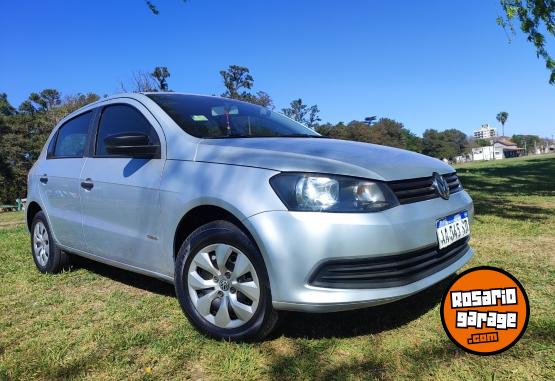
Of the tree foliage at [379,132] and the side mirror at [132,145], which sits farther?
the tree foliage at [379,132]

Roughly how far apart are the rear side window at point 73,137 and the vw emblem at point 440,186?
9.75ft

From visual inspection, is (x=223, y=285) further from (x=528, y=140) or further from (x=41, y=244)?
(x=528, y=140)

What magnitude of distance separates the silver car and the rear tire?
93 cm

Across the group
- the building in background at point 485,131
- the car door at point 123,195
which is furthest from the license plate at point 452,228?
the building in background at point 485,131

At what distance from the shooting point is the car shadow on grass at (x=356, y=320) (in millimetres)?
2873

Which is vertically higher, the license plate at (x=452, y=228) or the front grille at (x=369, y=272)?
the license plate at (x=452, y=228)

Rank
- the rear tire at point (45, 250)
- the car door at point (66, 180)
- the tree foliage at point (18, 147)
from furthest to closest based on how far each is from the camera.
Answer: the tree foliage at point (18, 147), the rear tire at point (45, 250), the car door at point (66, 180)

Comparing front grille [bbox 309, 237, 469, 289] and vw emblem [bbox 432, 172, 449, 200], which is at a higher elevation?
vw emblem [bbox 432, 172, 449, 200]

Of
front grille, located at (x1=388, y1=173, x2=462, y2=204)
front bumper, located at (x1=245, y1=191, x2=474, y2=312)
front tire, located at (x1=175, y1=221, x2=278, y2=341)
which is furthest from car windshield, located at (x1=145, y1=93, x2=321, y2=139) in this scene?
front grille, located at (x1=388, y1=173, x2=462, y2=204)

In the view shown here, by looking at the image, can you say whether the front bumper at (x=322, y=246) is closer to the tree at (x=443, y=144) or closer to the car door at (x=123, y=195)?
the car door at (x=123, y=195)

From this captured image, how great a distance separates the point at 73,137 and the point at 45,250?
1.21m

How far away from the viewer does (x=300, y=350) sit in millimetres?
2652

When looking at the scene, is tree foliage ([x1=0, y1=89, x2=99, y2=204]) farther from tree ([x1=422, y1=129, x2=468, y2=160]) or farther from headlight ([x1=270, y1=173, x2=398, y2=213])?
tree ([x1=422, y1=129, x2=468, y2=160])

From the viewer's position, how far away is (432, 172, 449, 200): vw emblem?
2852 mm
